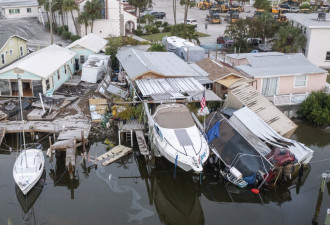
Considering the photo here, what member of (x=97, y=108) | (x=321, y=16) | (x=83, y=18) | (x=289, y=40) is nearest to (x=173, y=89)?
(x=97, y=108)

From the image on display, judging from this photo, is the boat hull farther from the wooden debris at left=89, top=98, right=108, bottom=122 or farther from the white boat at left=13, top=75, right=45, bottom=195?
the wooden debris at left=89, top=98, right=108, bottom=122

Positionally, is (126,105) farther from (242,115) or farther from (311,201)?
(311,201)

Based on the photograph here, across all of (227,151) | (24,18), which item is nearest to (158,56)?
(227,151)

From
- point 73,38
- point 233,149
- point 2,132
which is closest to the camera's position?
point 233,149

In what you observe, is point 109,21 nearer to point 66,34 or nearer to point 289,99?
point 66,34

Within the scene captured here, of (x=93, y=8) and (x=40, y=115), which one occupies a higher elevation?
(x=93, y=8)

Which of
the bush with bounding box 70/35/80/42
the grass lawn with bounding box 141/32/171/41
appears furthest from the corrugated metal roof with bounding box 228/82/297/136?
the bush with bounding box 70/35/80/42
